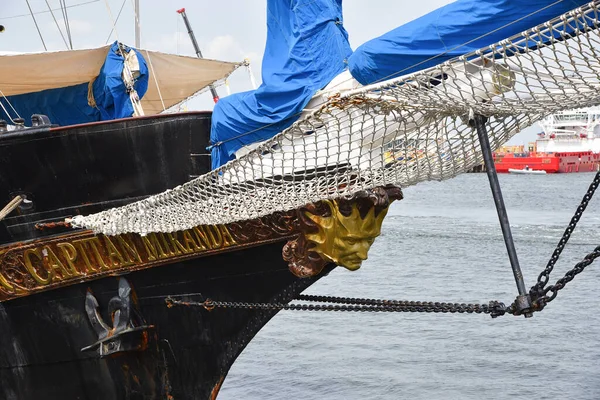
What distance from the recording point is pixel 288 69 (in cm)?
646

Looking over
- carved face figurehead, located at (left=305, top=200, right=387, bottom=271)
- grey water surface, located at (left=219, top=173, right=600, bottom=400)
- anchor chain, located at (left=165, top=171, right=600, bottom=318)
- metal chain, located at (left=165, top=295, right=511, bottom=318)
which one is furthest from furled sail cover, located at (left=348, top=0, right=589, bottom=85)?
grey water surface, located at (left=219, top=173, right=600, bottom=400)

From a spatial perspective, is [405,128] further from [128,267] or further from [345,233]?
[128,267]

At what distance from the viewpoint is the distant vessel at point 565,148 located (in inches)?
2457

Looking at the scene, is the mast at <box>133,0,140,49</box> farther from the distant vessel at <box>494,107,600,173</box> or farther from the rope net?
the distant vessel at <box>494,107,600,173</box>

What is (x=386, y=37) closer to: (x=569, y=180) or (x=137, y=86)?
(x=137, y=86)

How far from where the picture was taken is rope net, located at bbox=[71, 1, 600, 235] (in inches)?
Answer: 176

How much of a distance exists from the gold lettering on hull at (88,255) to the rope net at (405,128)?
34 cm

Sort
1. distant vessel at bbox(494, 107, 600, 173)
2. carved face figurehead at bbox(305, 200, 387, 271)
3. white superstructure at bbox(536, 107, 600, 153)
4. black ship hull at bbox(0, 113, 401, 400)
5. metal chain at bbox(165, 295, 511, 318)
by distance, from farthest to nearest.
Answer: white superstructure at bbox(536, 107, 600, 153), distant vessel at bbox(494, 107, 600, 173), black ship hull at bbox(0, 113, 401, 400), carved face figurehead at bbox(305, 200, 387, 271), metal chain at bbox(165, 295, 511, 318)

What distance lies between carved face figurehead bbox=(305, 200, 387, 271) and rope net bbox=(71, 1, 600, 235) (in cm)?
26

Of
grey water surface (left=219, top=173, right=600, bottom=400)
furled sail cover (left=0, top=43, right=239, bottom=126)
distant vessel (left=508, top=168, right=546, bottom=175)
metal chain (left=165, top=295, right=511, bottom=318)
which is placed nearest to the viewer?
metal chain (left=165, top=295, right=511, bottom=318)

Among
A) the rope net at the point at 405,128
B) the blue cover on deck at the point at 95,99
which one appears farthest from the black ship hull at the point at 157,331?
the blue cover on deck at the point at 95,99

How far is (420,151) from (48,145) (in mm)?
3156

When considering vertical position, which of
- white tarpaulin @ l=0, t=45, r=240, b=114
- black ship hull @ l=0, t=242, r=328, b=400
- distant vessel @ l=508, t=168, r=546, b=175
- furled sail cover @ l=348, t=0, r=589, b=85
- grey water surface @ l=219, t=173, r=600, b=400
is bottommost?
distant vessel @ l=508, t=168, r=546, b=175

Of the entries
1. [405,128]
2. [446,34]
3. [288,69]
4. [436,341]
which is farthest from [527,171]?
[446,34]
